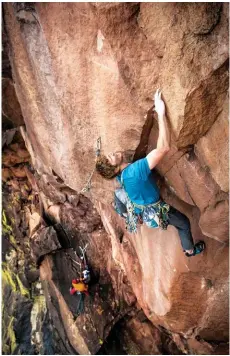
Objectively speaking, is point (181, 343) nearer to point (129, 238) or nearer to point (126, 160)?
point (129, 238)

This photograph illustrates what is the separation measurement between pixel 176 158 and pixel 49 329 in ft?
25.2

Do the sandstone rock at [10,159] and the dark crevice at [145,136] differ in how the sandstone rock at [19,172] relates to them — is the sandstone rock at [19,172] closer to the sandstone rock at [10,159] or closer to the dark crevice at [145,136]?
the sandstone rock at [10,159]

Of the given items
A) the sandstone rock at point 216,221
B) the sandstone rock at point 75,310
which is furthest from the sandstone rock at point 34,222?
the sandstone rock at point 216,221

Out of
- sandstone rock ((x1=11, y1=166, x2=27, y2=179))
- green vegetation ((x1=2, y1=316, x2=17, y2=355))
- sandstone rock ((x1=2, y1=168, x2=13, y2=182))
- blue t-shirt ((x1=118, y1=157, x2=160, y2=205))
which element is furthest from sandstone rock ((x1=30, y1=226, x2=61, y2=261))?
blue t-shirt ((x1=118, y1=157, x2=160, y2=205))

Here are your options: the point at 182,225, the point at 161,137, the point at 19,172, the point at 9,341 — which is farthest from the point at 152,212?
the point at 9,341

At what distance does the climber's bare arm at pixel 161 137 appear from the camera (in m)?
3.20

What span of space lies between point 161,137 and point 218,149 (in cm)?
53

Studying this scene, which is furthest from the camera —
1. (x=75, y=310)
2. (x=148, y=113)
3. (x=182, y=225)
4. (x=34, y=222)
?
(x=34, y=222)

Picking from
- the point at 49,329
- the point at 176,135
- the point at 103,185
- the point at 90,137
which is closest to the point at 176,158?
the point at 176,135

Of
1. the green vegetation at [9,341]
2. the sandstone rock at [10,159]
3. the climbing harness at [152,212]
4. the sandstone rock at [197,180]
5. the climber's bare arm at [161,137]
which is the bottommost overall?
the green vegetation at [9,341]

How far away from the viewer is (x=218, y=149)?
3.15m

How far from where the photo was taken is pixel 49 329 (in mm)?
9438

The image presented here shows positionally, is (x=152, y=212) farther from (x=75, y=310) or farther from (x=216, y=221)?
(x=75, y=310)

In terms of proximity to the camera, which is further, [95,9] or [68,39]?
[68,39]
